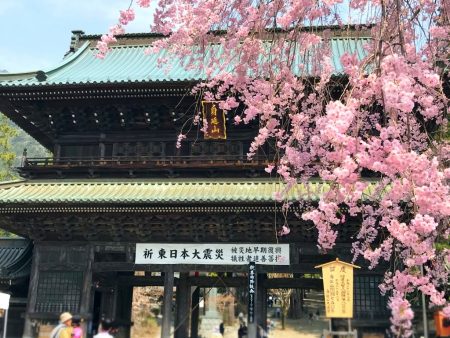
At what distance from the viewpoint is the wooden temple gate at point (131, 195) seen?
388 inches

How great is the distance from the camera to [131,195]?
1005 centimetres

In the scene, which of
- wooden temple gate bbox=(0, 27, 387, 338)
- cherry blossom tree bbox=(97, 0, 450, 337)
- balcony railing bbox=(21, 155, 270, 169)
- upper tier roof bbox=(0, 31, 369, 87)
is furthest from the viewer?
upper tier roof bbox=(0, 31, 369, 87)

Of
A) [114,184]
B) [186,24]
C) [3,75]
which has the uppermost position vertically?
[3,75]

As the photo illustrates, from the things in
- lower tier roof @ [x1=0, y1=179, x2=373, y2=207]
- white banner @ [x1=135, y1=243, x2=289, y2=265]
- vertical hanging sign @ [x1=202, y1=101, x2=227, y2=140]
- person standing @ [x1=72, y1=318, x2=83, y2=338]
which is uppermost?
vertical hanging sign @ [x1=202, y1=101, x2=227, y2=140]

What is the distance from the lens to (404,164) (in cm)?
400

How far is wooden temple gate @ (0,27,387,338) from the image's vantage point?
9.86 m

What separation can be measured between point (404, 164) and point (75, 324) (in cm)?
839

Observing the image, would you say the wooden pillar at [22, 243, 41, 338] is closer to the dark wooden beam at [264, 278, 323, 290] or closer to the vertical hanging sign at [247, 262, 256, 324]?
the vertical hanging sign at [247, 262, 256, 324]

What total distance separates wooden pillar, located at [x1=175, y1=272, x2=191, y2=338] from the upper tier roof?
5.24 meters

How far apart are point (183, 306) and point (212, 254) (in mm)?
2126

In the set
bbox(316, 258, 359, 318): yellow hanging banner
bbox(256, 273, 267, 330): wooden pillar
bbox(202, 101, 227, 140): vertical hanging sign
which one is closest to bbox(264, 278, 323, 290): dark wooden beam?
bbox(256, 273, 267, 330): wooden pillar

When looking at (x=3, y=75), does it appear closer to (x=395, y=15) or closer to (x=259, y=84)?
(x=259, y=84)

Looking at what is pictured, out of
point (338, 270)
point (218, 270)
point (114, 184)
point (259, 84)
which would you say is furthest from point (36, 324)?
point (259, 84)

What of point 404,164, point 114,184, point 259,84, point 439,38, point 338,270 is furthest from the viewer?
point 114,184
